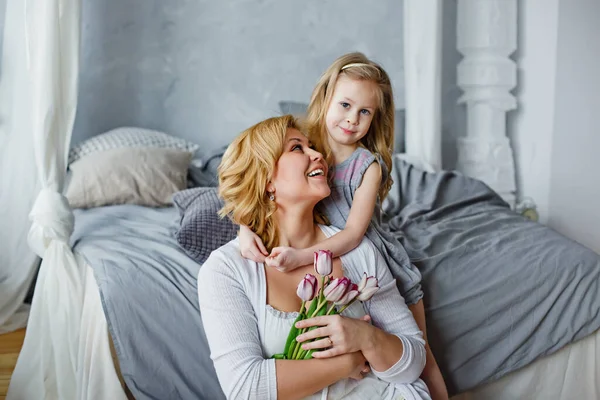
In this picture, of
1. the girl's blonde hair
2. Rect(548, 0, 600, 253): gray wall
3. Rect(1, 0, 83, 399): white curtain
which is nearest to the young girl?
the girl's blonde hair

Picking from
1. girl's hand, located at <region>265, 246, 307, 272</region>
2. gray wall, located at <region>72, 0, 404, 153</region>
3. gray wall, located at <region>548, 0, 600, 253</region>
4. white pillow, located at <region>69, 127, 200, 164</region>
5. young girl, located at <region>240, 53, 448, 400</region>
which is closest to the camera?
girl's hand, located at <region>265, 246, 307, 272</region>

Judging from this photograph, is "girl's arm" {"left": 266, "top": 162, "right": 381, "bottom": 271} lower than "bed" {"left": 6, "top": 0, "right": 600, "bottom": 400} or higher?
higher

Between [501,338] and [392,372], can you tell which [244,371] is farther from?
[501,338]

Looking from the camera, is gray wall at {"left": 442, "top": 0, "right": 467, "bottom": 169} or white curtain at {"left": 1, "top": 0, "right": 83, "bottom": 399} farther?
gray wall at {"left": 442, "top": 0, "right": 467, "bottom": 169}

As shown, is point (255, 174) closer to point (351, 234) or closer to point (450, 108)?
point (351, 234)

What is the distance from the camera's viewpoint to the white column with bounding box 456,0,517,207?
11.8 ft

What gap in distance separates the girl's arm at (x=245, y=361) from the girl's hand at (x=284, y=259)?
9 cm

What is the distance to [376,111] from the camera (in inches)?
79.5

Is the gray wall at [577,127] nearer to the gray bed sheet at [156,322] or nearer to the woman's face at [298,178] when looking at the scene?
the gray bed sheet at [156,322]

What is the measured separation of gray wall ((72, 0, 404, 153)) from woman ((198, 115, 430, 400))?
2.05 metres

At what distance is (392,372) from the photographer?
5.37ft

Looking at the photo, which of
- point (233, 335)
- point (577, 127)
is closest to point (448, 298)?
point (233, 335)

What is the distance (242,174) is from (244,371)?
0.44 metres

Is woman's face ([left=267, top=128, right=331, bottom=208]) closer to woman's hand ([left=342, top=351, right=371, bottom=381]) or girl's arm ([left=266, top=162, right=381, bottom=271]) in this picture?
girl's arm ([left=266, top=162, right=381, bottom=271])
